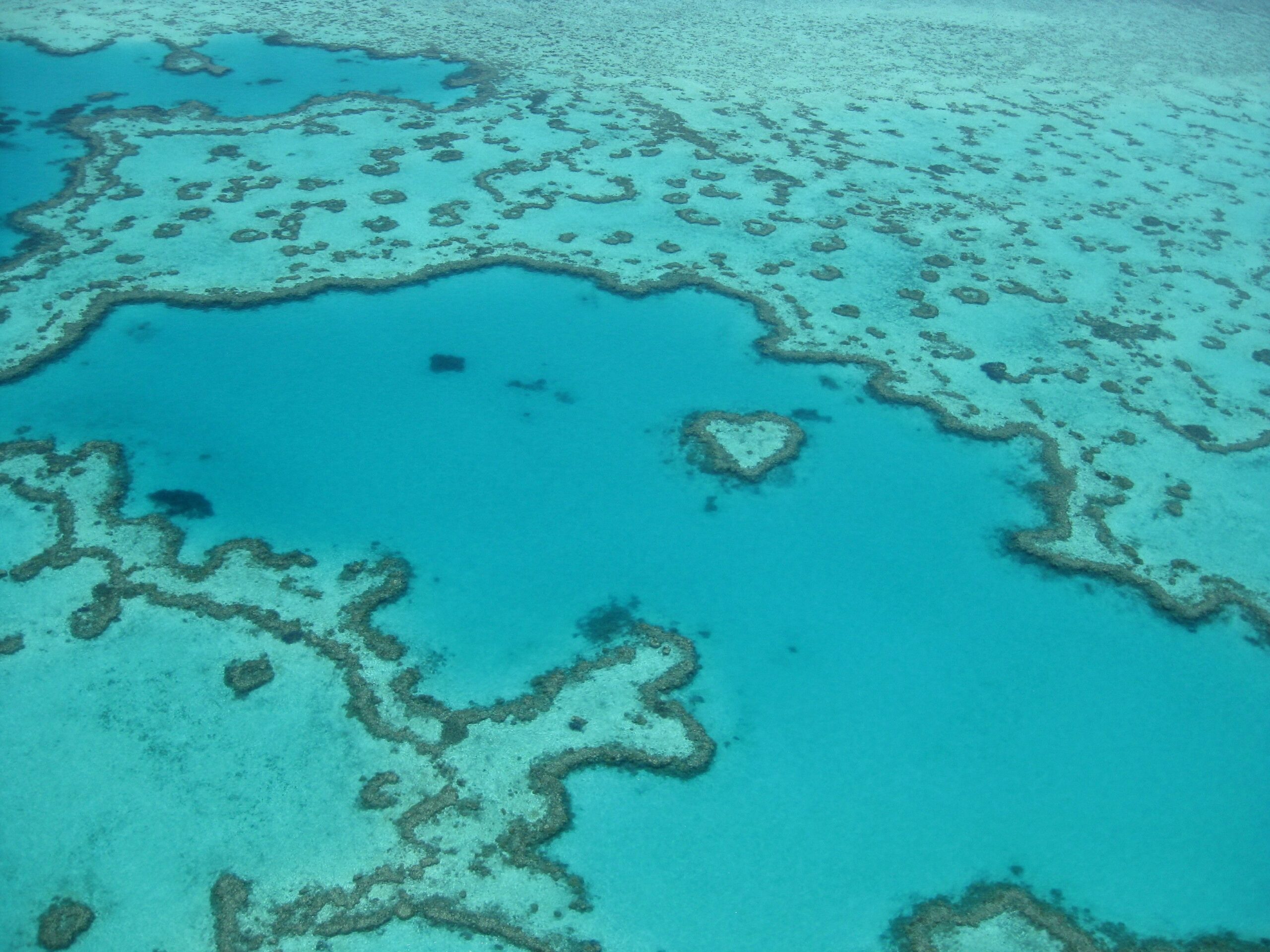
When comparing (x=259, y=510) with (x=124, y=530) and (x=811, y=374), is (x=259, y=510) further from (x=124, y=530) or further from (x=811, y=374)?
(x=811, y=374)

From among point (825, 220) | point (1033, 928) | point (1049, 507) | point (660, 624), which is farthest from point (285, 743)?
point (825, 220)

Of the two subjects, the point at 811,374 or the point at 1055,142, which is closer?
the point at 811,374

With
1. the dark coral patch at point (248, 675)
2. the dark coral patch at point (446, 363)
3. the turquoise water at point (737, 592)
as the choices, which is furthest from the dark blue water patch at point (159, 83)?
the dark coral patch at point (248, 675)

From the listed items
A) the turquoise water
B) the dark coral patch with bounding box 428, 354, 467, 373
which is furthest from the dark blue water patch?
the dark coral patch with bounding box 428, 354, 467, 373

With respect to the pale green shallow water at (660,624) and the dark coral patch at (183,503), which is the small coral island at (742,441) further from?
the dark coral patch at (183,503)

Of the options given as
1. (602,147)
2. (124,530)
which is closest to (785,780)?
(124,530)

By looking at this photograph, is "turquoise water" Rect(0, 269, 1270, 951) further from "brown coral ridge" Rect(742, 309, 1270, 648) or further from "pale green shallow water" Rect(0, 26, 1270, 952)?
"brown coral ridge" Rect(742, 309, 1270, 648)
